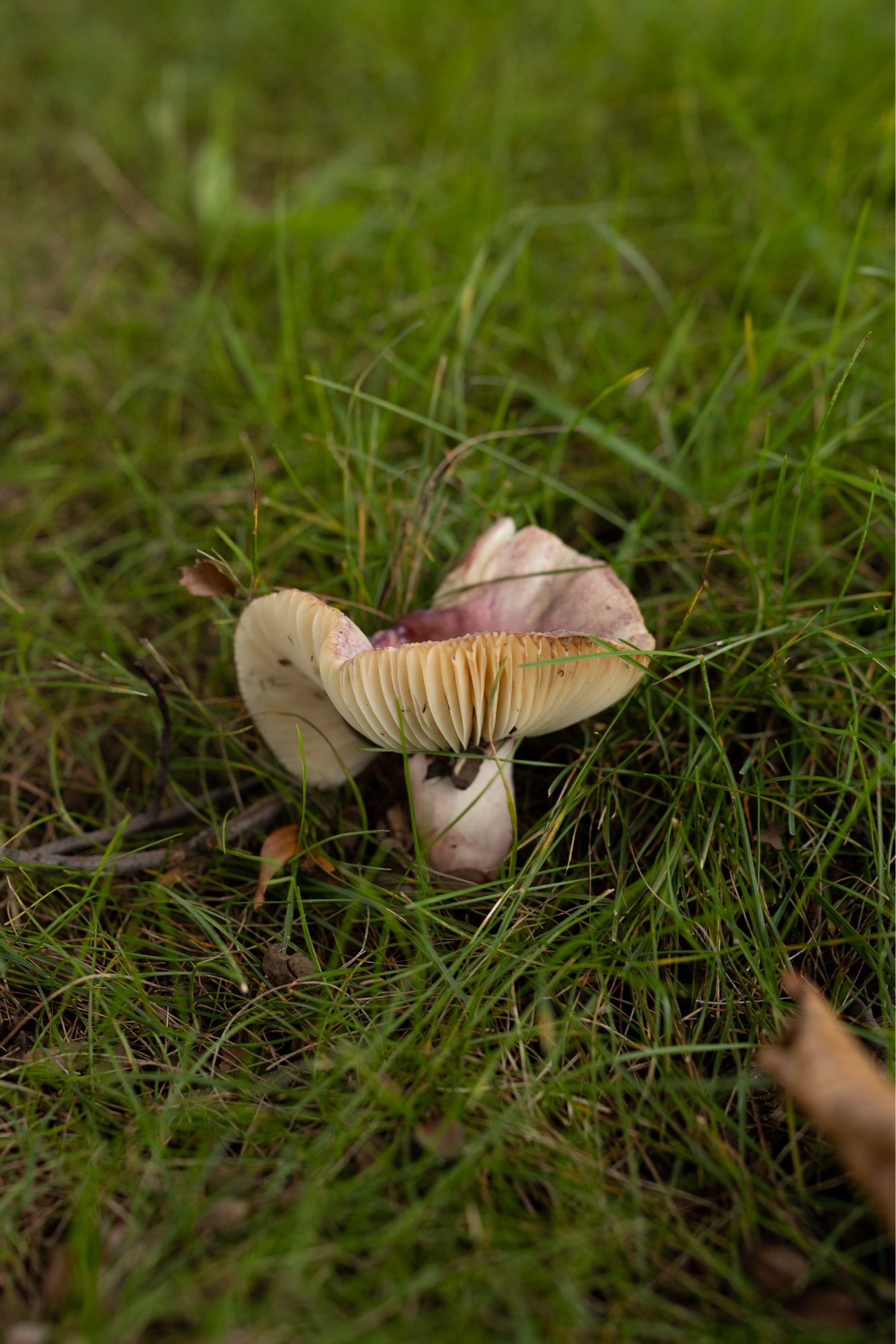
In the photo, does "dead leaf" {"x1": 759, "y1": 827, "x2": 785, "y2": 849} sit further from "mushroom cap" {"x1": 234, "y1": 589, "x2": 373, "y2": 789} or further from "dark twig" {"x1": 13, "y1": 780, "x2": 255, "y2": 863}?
"dark twig" {"x1": 13, "y1": 780, "x2": 255, "y2": 863}

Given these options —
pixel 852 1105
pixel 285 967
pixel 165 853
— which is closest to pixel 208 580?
pixel 165 853

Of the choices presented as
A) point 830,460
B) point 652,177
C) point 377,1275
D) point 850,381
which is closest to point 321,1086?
point 377,1275

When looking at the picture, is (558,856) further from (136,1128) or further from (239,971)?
(136,1128)

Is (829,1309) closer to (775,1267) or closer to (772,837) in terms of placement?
(775,1267)

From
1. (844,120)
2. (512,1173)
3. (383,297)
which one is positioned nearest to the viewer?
(512,1173)

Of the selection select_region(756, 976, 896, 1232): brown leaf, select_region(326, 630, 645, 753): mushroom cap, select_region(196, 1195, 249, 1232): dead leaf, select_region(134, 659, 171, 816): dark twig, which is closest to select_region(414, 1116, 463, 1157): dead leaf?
select_region(196, 1195, 249, 1232): dead leaf
